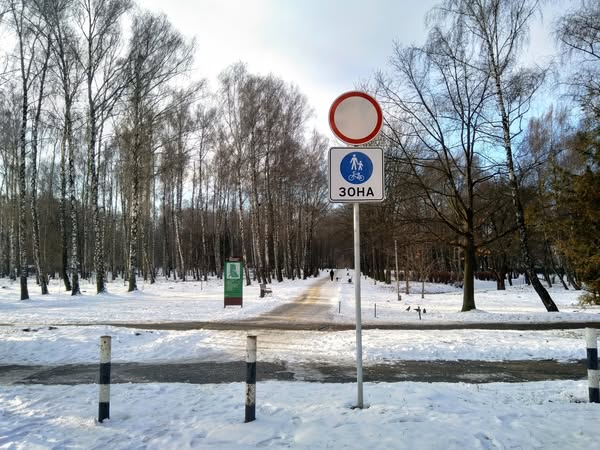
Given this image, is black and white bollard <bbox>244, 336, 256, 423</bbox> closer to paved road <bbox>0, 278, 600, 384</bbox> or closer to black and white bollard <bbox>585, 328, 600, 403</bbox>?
paved road <bbox>0, 278, 600, 384</bbox>

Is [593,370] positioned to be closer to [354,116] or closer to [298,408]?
[298,408]

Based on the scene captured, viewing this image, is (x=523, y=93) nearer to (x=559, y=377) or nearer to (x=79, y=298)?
(x=559, y=377)

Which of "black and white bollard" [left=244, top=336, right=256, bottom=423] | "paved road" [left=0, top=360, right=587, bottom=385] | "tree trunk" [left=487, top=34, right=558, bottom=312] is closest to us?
"black and white bollard" [left=244, top=336, right=256, bottom=423]

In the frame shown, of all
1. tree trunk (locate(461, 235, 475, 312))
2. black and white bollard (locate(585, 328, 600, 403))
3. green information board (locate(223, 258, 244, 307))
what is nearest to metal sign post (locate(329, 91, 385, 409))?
black and white bollard (locate(585, 328, 600, 403))

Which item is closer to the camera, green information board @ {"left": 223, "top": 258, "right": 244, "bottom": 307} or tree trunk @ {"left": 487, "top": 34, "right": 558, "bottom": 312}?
tree trunk @ {"left": 487, "top": 34, "right": 558, "bottom": 312}

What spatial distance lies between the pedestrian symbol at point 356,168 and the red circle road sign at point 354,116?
199 millimetres

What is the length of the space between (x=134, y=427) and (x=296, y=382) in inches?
105

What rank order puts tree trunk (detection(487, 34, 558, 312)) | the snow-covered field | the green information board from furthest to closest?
the green information board, tree trunk (detection(487, 34, 558, 312)), the snow-covered field

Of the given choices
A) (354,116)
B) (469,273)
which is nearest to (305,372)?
(354,116)

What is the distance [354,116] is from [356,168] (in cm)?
63

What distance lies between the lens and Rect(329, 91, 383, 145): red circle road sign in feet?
16.2

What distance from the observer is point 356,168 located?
191 inches

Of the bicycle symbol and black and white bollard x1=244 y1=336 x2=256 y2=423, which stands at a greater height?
the bicycle symbol

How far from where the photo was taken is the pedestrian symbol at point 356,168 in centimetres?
484
